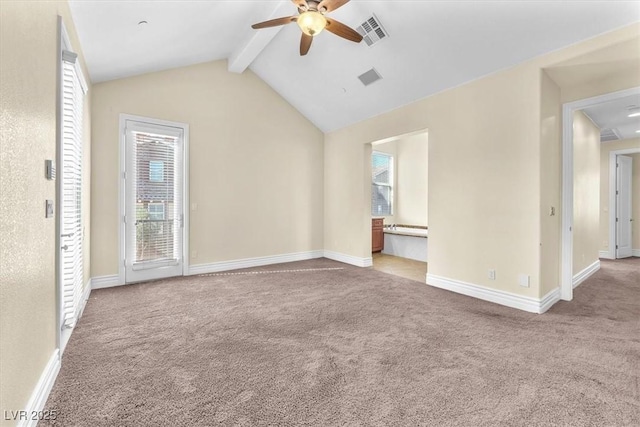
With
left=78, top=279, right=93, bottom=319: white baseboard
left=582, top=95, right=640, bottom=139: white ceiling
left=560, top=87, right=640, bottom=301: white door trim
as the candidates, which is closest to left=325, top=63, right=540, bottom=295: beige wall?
left=560, top=87, right=640, bottom=301: white door trim

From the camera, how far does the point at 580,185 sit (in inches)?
182

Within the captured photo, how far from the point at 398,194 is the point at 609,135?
4330 mm

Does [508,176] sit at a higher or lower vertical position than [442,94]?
lower

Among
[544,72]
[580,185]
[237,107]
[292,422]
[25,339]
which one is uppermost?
[237,107]

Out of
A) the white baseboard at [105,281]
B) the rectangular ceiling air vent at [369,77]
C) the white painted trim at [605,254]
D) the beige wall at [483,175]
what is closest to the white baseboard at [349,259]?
the beige wall at [483,175]

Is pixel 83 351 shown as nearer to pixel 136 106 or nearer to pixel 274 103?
pixel 136 106

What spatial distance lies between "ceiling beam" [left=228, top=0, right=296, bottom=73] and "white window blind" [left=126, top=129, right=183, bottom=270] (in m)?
1.55

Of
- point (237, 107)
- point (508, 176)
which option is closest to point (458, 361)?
point (508, 176)

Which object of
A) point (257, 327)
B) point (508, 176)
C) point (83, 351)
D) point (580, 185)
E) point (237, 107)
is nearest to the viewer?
point (83, 351)

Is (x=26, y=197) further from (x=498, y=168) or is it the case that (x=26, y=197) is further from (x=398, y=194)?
(x=398, y=194)

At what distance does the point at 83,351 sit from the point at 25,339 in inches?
39.3

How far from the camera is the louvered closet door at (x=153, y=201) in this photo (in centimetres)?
434

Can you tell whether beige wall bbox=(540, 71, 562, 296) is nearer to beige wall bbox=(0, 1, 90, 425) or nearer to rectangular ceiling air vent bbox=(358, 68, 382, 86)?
rectangular ceiling air vent bbox=(358, 68, 382, 86)

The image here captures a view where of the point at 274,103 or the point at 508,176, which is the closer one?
the point at 508,176
